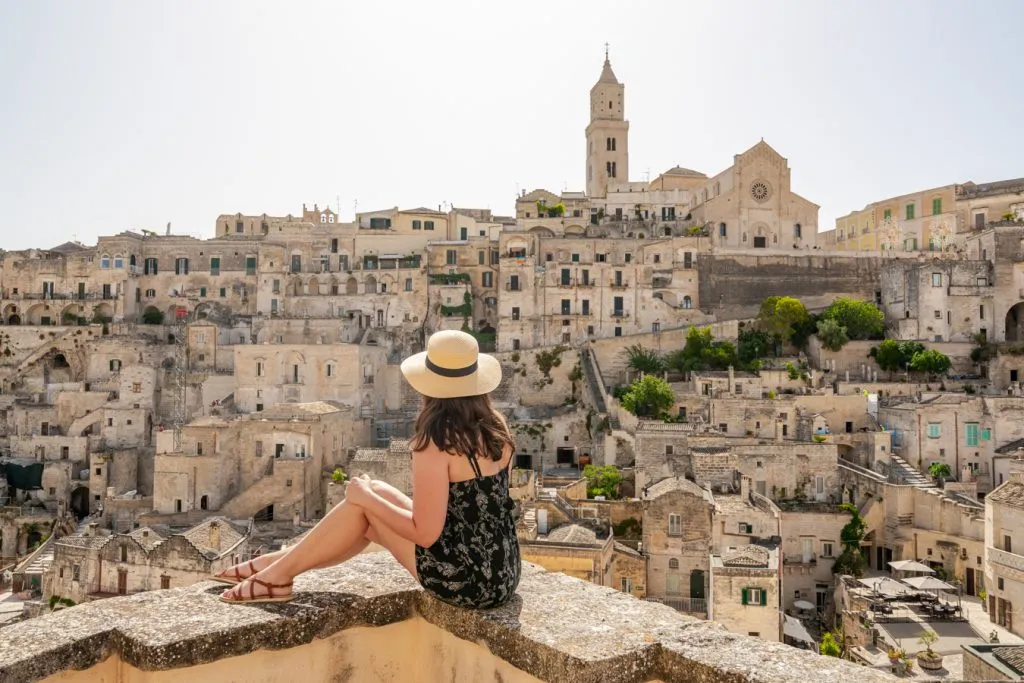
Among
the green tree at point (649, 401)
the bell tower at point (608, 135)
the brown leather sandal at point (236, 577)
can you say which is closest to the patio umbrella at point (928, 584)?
the green tree at point (649, 401)

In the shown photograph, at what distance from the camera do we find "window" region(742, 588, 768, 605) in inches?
768

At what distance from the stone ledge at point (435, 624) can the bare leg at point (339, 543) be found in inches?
5.1

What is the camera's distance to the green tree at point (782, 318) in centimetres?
3900

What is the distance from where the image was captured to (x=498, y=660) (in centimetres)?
328

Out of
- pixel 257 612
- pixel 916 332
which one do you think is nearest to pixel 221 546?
pixel 257 612

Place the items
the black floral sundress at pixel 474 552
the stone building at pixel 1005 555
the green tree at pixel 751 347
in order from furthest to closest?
the green tree at pixel 751 347 → the stone building at pixel 1005 555 → the black floral sundress at pixel 474 552

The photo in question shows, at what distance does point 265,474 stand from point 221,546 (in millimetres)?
6120

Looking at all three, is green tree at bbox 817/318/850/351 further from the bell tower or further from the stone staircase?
the bell tower

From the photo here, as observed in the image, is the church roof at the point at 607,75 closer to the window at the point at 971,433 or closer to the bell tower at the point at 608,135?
the bell tower at the point at 608,135

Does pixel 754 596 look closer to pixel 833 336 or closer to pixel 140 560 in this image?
pixel 140 560

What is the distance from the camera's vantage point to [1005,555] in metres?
21.7

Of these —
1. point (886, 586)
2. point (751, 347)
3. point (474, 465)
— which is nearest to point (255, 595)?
point (474, 465)

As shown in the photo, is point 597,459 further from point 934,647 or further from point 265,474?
point 934,647

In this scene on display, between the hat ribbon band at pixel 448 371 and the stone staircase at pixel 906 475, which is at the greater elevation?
the hat ribbon band at pixel 448 371
